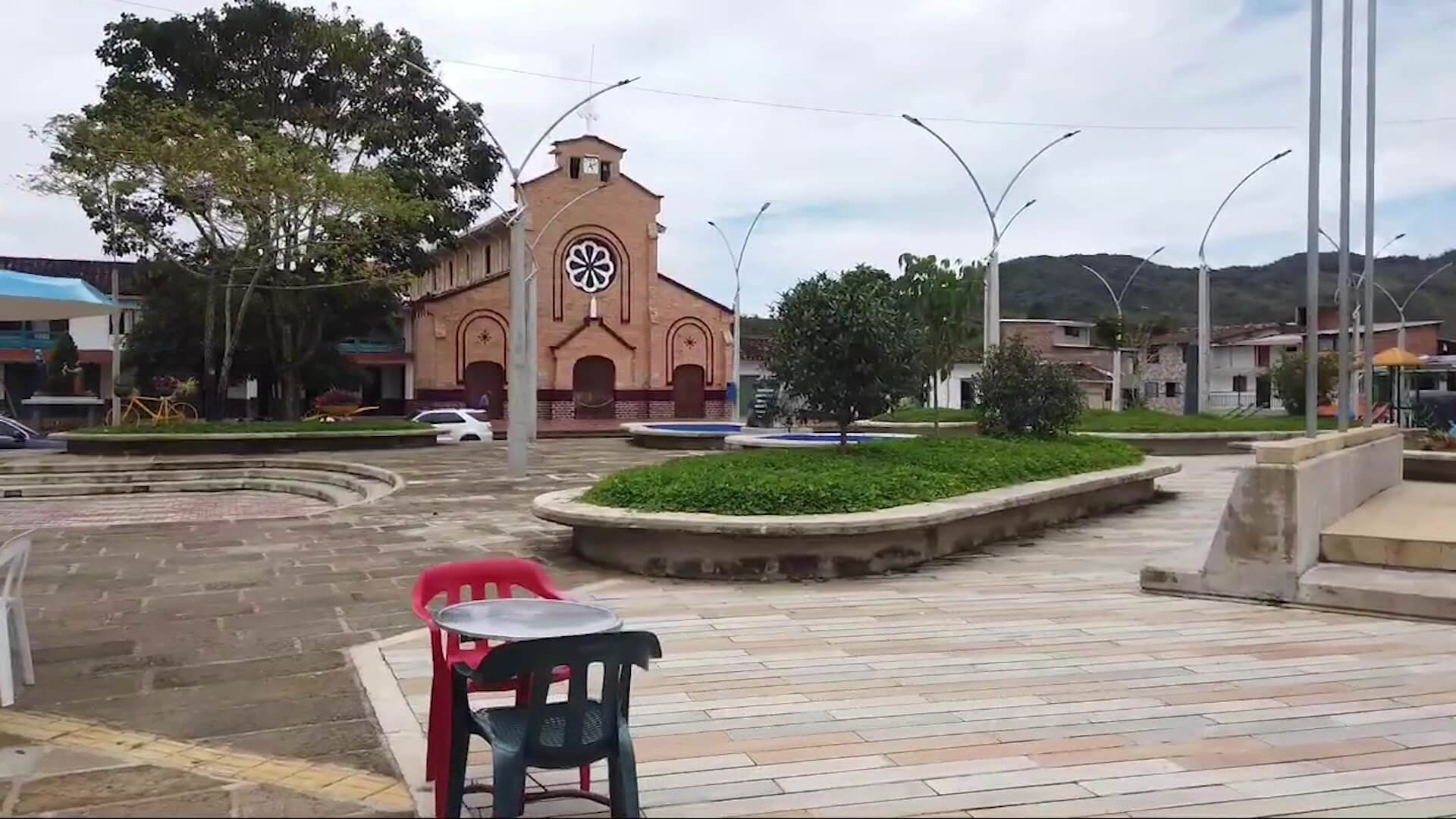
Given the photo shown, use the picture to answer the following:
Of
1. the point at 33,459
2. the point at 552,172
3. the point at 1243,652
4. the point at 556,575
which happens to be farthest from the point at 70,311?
the point at 552,172

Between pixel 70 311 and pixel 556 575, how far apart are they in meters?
3.64

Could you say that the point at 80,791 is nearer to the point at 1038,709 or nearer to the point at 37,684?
the point at 37,684

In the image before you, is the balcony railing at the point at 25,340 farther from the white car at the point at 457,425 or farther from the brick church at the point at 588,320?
the white car at the point at 457,425

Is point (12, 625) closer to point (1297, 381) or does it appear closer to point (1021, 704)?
point (1021, 704)

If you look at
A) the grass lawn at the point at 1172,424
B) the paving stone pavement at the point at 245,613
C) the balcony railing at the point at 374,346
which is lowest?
the paving stone pavement at the point at 245,613

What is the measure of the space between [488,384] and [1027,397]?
32.6 meters

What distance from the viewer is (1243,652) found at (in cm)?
577

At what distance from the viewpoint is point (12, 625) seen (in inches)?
204

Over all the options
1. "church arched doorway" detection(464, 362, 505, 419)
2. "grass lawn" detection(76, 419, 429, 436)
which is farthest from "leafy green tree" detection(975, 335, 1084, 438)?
"church arched doorway" detection(464, 362, 505, 419)

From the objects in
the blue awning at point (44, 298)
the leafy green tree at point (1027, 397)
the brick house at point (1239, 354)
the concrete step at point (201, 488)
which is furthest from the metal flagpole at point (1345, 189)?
the brick house at point (1239, 354)

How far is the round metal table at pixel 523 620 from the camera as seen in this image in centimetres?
325

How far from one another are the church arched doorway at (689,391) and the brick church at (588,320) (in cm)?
5

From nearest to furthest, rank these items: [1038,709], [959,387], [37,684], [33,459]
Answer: [1038,709] → [37,684] → [33,459] → [959,387]

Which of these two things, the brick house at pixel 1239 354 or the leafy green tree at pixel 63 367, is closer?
the leafy green tree at pixel 63 367
